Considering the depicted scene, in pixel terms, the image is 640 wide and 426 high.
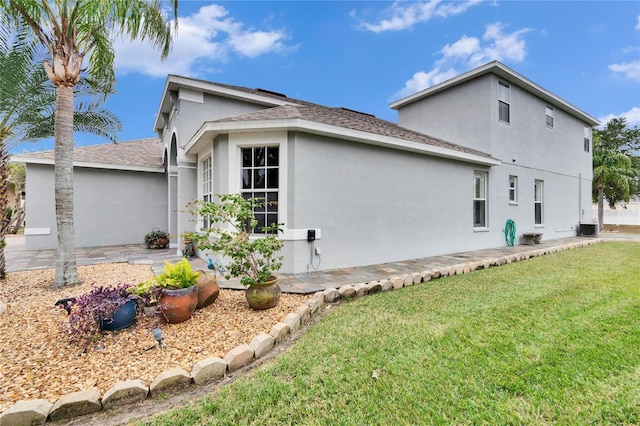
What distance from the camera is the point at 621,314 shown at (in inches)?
166

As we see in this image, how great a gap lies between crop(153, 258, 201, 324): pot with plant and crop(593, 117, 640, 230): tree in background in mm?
27648

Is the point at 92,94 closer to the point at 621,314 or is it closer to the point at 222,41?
the point at 222,41

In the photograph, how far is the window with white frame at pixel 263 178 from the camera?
6.75m

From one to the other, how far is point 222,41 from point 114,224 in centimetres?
935

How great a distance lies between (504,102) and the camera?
11430mm

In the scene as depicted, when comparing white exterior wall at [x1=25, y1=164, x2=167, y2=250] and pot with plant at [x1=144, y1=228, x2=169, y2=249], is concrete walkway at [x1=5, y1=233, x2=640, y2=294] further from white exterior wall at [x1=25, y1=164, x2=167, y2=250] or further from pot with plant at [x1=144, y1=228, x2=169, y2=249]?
white exterior wall at [x1=25, y1=164, x2=167, y2=250]

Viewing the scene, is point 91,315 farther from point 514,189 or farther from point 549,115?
point 549,115

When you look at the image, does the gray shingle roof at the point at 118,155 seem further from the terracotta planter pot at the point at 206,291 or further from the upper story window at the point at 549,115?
the upper story window at the point at 549,115

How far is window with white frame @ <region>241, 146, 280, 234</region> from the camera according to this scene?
266 inches

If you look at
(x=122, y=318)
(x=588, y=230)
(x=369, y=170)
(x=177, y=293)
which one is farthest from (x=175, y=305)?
(x=588, y=230)

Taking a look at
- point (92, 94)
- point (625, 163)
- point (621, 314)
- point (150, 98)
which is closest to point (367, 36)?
point (150, 98)

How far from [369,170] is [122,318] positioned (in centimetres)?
607

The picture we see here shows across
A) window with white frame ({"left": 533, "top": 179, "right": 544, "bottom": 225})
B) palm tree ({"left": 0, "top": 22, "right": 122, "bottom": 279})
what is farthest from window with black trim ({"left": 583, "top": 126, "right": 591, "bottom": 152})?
palm tree ({"left": 0, "top": 22, "right": 122, "bottom": 279})

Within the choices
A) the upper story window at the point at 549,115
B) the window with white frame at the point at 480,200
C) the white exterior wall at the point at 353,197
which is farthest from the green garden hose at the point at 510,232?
the upper story window at the point at 549,115
